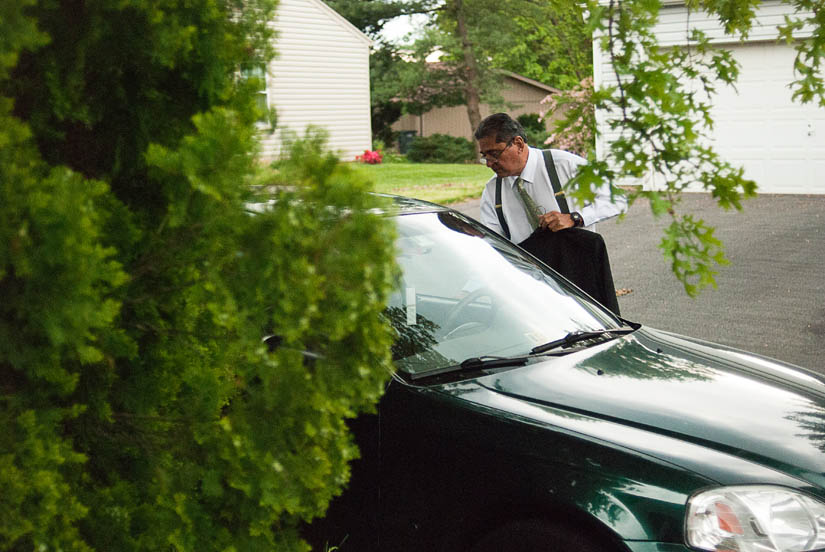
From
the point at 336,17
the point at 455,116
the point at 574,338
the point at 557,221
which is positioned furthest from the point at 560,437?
the point at 455,116

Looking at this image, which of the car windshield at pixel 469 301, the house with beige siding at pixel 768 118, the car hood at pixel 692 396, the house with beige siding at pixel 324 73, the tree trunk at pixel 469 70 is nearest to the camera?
the car hood at pixel 692 396

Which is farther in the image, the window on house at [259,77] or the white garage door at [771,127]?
the white garage door at [771,127]

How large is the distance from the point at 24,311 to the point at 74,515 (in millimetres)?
508

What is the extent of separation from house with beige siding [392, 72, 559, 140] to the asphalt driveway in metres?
26.6

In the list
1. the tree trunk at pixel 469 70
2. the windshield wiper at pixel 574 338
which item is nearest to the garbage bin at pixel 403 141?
the tree trunk at pixel 469 70

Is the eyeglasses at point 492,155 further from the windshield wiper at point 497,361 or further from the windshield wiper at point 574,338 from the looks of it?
the windshield wiper at point 497,361

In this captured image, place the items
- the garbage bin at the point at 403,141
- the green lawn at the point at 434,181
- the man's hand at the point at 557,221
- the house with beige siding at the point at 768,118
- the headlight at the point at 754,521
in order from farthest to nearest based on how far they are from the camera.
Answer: the garbage bin at the point at 403,141
the green lawn at the point at 434,181
the house with beige siding at the point at 768,118
the man's hand at the point at 557,221
the headlight at the point at 754,521

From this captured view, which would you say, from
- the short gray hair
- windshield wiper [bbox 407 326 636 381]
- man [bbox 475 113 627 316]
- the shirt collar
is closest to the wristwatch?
man [bbox 475 113 627 316]

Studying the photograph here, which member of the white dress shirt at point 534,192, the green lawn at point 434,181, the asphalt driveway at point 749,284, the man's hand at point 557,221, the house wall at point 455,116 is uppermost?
the house wall at point 455,116

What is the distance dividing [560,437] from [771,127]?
15.5 meters

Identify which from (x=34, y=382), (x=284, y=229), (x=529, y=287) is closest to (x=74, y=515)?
(x=34, y=382)

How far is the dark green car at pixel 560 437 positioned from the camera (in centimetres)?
245

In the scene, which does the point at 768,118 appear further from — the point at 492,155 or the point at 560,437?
the point at 560,437

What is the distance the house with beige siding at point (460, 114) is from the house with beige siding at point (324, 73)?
15.2 metres
